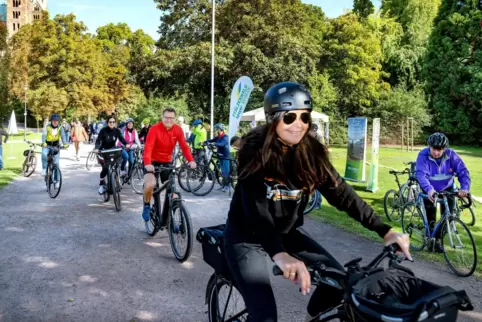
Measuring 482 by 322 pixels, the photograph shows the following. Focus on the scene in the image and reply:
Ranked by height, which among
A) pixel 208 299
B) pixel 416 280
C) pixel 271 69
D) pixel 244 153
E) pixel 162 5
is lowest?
pixel 208 299

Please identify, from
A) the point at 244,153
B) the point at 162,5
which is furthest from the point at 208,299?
the point at 162,5

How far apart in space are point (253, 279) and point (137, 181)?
11365 mm

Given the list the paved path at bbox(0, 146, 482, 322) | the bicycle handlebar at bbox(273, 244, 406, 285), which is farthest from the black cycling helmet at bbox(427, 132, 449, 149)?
the bicycle handlebar at bbox(273, 244, 406, 285)

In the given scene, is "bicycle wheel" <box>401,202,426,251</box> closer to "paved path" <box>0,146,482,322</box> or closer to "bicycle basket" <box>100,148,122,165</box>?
"paved path" <box>0,146,482,322</box>

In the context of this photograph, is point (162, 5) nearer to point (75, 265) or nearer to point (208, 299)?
point (75, 265)

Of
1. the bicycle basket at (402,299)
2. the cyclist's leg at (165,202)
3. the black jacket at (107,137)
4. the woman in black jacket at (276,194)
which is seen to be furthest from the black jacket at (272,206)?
the black jacket at (107,137)

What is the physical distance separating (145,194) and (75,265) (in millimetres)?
1470

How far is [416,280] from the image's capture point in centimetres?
180

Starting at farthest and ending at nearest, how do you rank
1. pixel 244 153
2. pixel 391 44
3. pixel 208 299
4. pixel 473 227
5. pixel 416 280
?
pixel 391 44 < pixel 473 227 < pixel 208 299 < pixel 244 153 < pixel 416 280

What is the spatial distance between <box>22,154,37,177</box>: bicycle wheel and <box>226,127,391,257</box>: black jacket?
14277mm

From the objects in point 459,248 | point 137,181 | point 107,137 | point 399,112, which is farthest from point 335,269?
point 399,112

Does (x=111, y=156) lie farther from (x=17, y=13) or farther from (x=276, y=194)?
(x=17, y=13)

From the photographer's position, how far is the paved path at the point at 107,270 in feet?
13.9

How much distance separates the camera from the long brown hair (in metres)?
2.34
